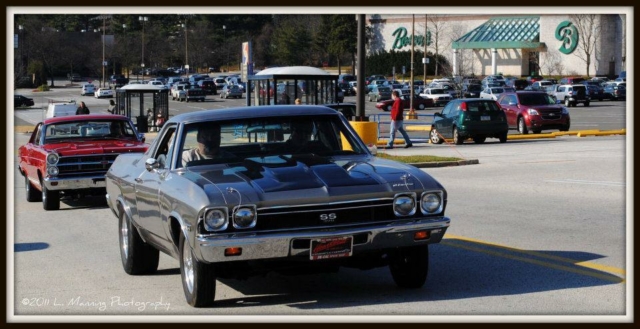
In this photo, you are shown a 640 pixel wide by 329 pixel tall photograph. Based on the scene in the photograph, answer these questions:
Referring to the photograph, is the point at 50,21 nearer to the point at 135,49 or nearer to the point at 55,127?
the point at 135,49

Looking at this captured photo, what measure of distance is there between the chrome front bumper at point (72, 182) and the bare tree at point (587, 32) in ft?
232

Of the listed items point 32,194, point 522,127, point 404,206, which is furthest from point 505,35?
point 404,206

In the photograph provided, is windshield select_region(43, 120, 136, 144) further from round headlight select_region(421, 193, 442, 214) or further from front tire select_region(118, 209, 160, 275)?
round headlight select_region(421, 193, 442, 214)

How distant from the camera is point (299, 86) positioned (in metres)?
35.2

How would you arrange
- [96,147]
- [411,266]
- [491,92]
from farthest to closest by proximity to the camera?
[491,92], [96,147], [411,266]

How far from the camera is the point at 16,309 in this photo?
888 centimetres

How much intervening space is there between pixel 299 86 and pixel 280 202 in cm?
2730

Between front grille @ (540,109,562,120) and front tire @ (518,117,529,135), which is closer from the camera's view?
front grille @ (540,109,562,120)

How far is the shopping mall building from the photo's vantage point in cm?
8794

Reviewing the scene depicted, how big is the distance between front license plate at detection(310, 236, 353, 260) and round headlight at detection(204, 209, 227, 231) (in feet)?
2.38

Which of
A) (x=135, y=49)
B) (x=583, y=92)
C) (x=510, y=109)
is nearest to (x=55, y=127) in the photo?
(x=510, y=109)

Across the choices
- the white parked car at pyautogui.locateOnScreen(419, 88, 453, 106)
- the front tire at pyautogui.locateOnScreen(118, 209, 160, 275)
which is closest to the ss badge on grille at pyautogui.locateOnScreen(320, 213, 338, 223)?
the front tire at pyautogui.locateOnScreen(118, 209, 160, 275)

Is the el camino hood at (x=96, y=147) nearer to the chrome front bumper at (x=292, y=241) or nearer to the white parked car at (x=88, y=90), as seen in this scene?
the chrome front bumper at (x=292, y=241)

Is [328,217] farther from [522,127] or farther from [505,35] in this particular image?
[505,35]
